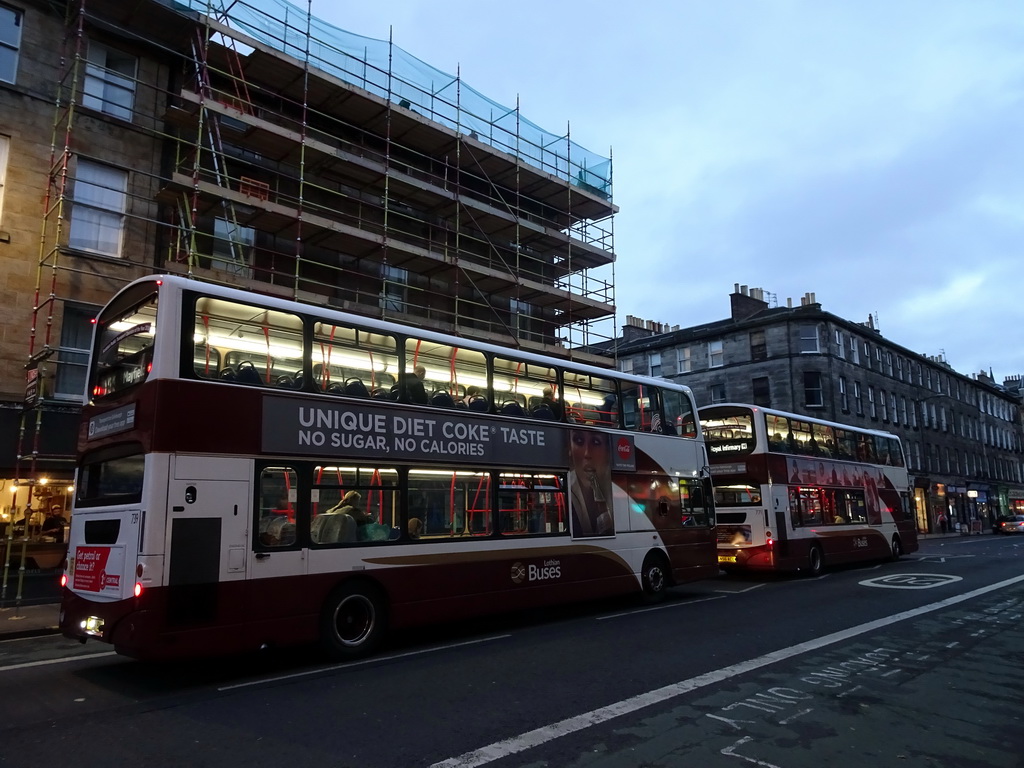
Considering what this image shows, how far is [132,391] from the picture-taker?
25.8ft

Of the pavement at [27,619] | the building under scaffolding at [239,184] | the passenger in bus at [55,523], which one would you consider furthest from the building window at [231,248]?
the pavement at [27,619]

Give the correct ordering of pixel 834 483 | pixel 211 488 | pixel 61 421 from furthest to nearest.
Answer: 1. pixel 834 483
2. pixel 61 421
3. pixel 211 488

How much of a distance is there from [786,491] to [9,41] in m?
21.5

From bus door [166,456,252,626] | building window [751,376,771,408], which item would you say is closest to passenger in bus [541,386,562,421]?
bus door [166,456,252,626]

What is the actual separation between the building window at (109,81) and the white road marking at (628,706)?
56.0 ft

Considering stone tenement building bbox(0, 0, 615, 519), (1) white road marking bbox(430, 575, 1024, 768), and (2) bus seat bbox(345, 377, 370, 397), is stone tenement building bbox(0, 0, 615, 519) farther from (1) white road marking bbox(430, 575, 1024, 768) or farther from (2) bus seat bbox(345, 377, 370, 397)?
(1) white road marking bbox(430, 575, 1024, 768)

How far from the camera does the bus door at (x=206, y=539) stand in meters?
7.31

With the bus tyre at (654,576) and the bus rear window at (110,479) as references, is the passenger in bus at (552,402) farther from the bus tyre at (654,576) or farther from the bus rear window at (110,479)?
the bus rear window at (110,479)

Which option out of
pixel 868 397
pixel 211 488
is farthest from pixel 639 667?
pixel 868 397

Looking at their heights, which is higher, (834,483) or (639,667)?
(834,483)

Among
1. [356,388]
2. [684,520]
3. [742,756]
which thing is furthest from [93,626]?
[684,520]

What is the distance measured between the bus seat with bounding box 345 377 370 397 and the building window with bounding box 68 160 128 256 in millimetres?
10407

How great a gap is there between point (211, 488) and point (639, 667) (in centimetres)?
521

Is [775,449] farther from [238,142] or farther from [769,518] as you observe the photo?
[238,142]
